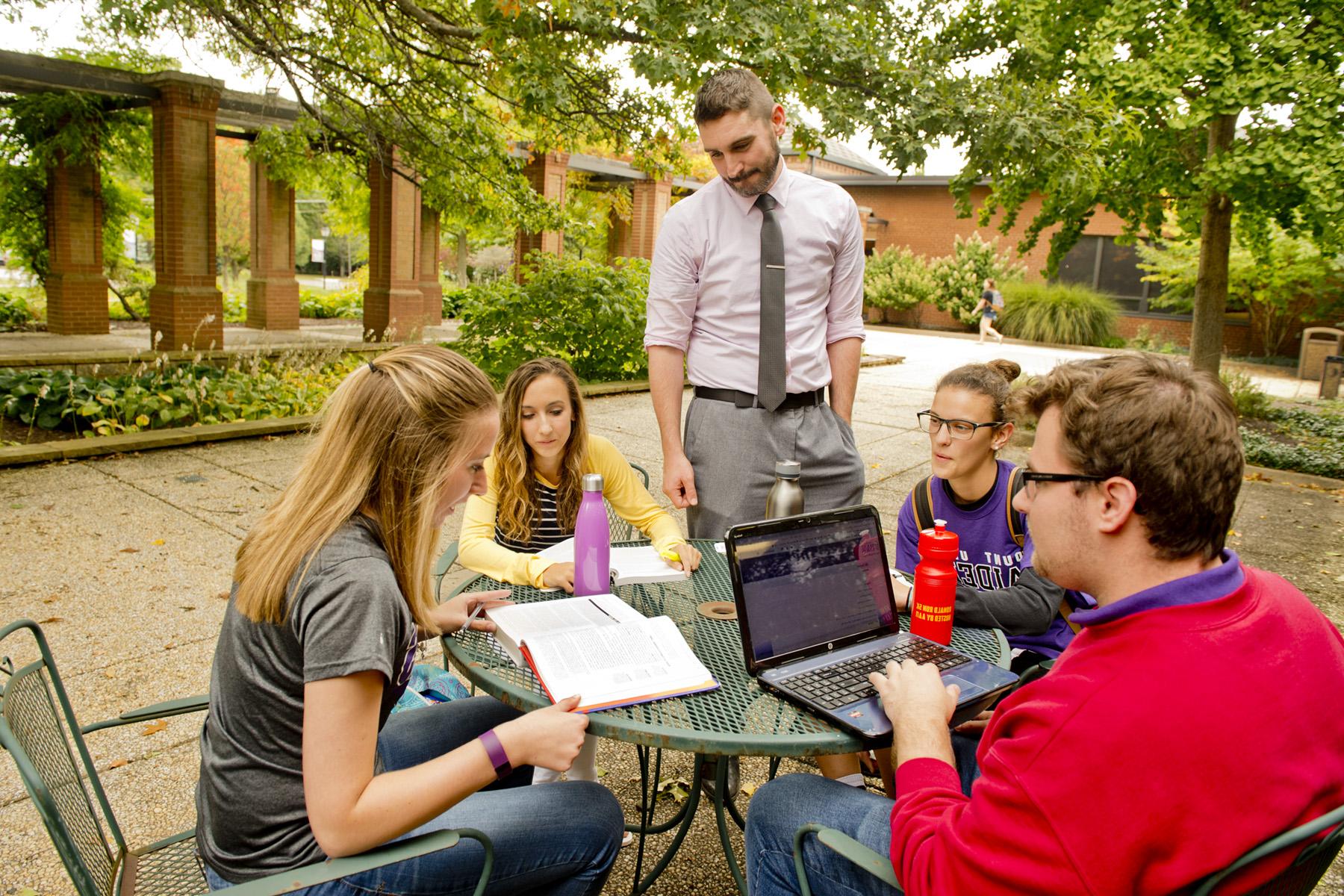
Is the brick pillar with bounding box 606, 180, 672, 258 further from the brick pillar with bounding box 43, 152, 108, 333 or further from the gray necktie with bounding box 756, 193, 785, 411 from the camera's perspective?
the gray necktie with bounding box 756, 193, 785, 411

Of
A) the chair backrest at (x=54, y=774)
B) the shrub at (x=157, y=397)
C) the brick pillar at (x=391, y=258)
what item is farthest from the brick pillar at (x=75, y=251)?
the chair backrest at (x=54, y=774)

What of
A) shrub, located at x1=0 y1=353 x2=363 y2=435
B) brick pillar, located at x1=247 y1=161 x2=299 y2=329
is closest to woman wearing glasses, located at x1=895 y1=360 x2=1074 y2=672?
shrub, located at x1=0 y1=353 x2=363 y2=435

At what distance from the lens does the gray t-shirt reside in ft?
4.91

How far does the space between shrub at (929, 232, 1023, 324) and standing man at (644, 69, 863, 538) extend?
2594cm

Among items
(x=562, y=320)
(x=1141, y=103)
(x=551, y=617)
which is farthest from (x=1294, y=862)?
(x=562, y=320)

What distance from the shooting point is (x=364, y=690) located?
4.73 feet

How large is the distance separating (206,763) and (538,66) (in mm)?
5563

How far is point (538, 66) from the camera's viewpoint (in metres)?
6.19

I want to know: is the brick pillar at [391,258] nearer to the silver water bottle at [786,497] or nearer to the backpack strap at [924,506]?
the backpack strap at [924,506]

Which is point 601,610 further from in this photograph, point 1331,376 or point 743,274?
point 1331,376

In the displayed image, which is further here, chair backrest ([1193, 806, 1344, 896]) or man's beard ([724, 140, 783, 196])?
man's beard ([724, 140, 783, 196])

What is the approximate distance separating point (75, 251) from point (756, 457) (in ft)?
54.2

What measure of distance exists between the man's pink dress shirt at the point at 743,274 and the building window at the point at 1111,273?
26.9 meters

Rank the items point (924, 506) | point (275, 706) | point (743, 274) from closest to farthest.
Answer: point (275, 706)
point (924, 506)
point (743, 274)
